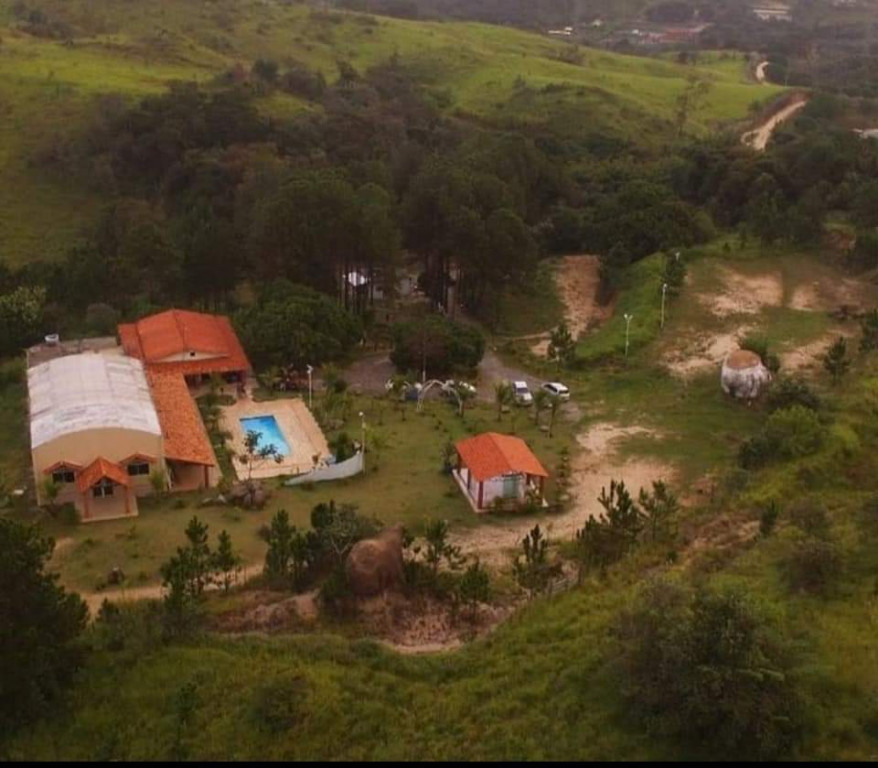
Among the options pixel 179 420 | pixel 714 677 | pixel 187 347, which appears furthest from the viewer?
pixel 187 347

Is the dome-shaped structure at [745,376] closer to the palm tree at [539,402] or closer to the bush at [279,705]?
the palm tree at [539,402]

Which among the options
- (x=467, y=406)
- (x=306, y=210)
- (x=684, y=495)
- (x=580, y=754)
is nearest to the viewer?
(x=580, y=754)

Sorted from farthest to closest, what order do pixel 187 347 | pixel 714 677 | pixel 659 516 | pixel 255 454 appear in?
pixel 187 347 → pixel 255 454 → pixel 659 516 → pixel 714 677

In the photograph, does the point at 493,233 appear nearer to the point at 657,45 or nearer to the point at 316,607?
the point at 316,607

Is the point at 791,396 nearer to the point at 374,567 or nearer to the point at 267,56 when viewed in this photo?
the point at 374,567

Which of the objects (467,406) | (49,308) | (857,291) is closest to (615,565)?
(467,406)

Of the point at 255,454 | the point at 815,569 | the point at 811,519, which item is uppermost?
the point at 815,569

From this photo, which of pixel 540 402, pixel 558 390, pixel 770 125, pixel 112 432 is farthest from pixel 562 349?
pixel 770 125
